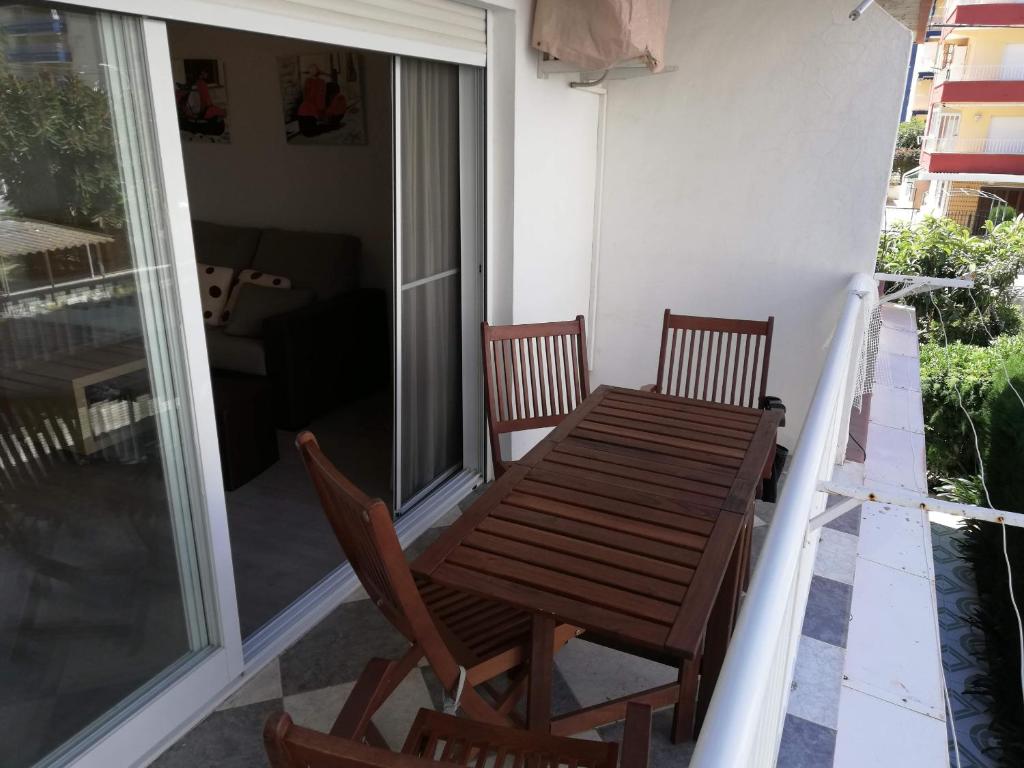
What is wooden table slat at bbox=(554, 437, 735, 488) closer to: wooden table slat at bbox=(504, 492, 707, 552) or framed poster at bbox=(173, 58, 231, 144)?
wooden table slat at bbox=(504, 492, 707, 552)

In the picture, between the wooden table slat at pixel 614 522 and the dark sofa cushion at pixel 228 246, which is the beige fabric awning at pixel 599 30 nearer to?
the wooden table slat at pixel 614 522

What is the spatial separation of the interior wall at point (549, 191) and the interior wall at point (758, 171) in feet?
0.72

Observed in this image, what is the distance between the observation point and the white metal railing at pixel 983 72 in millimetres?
24047

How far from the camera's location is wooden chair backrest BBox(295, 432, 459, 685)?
4.80 ft

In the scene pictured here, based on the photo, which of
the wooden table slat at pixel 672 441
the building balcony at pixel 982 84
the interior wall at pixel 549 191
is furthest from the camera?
the building balcony at pixel 982 84

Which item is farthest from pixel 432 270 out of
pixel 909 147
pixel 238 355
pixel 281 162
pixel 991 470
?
pixel 909 147

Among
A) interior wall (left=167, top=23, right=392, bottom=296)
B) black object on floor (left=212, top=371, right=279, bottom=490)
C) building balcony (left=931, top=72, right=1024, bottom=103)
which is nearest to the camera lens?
black object on floor (left=212, top=371, right=279, bottom=490)

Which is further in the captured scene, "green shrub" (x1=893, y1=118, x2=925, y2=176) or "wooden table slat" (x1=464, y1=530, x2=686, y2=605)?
"green shrub" (x1=893, y1=118, x2=925, y2=176)

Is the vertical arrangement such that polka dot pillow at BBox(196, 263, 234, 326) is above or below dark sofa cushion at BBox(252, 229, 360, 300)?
below

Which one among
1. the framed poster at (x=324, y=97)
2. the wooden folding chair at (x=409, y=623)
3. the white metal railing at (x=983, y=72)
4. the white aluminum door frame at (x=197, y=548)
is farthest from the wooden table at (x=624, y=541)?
the white metal railing at (x=983, y=72)

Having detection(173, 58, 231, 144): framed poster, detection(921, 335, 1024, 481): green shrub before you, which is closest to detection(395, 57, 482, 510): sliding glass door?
detection(173, 58, 231, 144): framed poster

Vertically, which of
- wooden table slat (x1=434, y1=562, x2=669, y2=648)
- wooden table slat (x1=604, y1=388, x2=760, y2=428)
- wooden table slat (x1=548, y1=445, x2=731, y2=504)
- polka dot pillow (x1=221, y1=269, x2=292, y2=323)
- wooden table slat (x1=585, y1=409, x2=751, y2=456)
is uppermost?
polka dot pillow (x1=221, y1=269, x2=292, y2=323)

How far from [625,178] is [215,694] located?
3288 millimetres

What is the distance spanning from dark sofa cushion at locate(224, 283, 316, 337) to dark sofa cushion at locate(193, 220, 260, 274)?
0.44 metres
